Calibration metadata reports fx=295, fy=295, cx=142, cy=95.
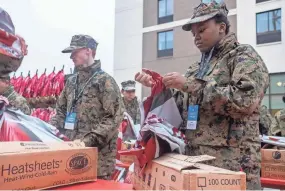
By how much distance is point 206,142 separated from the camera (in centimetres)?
146

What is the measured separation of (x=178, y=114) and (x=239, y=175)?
0.62 meters

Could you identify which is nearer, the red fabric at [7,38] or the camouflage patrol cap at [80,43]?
the red fabric at [7,38]

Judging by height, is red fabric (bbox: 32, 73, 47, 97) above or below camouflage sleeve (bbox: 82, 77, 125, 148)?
above

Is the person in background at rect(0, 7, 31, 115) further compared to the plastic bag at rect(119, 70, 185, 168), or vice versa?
the plastic bag at rect(119, 70, 185, 168)

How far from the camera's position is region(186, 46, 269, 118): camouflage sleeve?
1280mm

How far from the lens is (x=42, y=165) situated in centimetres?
109

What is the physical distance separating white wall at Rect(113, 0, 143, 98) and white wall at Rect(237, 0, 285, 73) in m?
4.87

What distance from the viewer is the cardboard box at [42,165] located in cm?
100

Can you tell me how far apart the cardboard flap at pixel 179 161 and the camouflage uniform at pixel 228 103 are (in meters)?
0.34

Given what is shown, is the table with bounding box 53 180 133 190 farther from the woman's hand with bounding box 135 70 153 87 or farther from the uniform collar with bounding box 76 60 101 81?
the uniform collar with bounding box 76 60 101 81

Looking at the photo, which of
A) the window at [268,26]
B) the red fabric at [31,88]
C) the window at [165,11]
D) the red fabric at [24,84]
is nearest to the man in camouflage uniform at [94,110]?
the red fabric at [31,88]

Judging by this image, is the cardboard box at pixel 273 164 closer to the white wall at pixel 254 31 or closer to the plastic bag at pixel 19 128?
the plastic bag at pixel 19 128

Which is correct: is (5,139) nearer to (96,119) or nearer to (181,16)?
(96,119)

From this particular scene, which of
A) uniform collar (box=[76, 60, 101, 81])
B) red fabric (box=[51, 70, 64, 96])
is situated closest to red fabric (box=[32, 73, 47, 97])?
red fabric (box=[51, 70, 64, 96])
